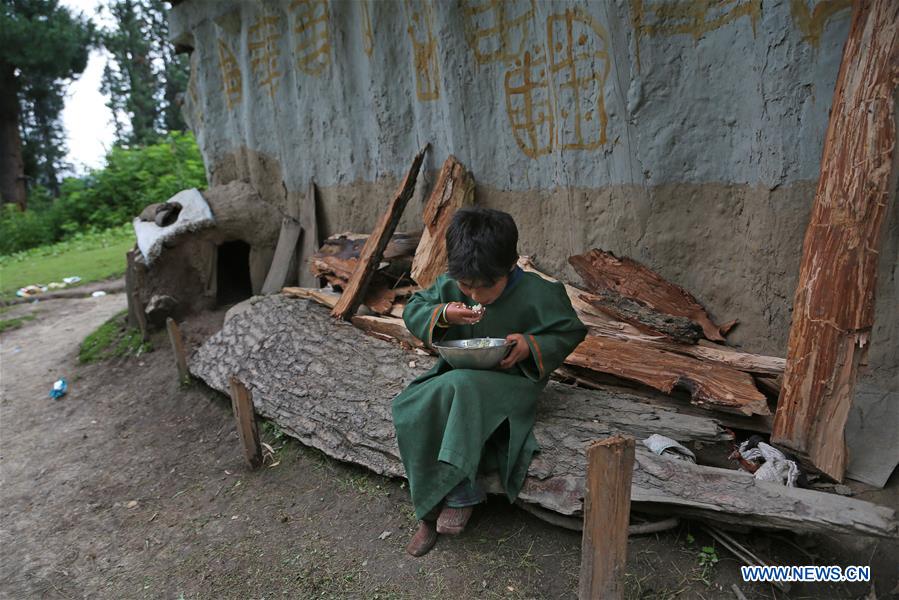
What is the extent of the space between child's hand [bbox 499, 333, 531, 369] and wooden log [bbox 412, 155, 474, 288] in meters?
2.18

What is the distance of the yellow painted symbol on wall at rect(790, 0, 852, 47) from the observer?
294 centimetres

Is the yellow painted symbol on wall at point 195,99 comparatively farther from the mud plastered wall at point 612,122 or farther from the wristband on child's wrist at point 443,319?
the wristband on child's wrist at point 443,319

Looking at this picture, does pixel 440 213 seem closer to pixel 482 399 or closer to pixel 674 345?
pixel 674 345

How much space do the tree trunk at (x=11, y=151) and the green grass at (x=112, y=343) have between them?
14153 millimetres

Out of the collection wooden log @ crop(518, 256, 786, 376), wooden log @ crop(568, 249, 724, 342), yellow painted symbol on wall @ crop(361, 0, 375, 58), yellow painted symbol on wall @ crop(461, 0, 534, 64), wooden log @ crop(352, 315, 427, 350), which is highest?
yellow painted symbol on wall @ crop(361, 0, 375, 58)

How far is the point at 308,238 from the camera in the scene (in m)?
6.77

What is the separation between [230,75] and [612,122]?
538 cm

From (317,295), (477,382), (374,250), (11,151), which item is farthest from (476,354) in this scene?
(11,151)

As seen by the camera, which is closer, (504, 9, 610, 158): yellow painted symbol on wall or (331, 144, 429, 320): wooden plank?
(504, 9, 610, 158): yellow painted symbol on wall

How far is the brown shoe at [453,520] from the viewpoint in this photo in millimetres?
2791

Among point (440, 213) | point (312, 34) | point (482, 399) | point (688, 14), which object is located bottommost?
point (482, 399)

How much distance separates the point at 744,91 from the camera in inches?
132

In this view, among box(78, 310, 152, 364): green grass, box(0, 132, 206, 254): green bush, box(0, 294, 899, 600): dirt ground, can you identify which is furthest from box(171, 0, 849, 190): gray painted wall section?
box(0, 132, 206, 254): green bush

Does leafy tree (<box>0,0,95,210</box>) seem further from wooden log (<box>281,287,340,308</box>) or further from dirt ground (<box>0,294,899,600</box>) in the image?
wooden log (<box>281,287,340,308</box>)
